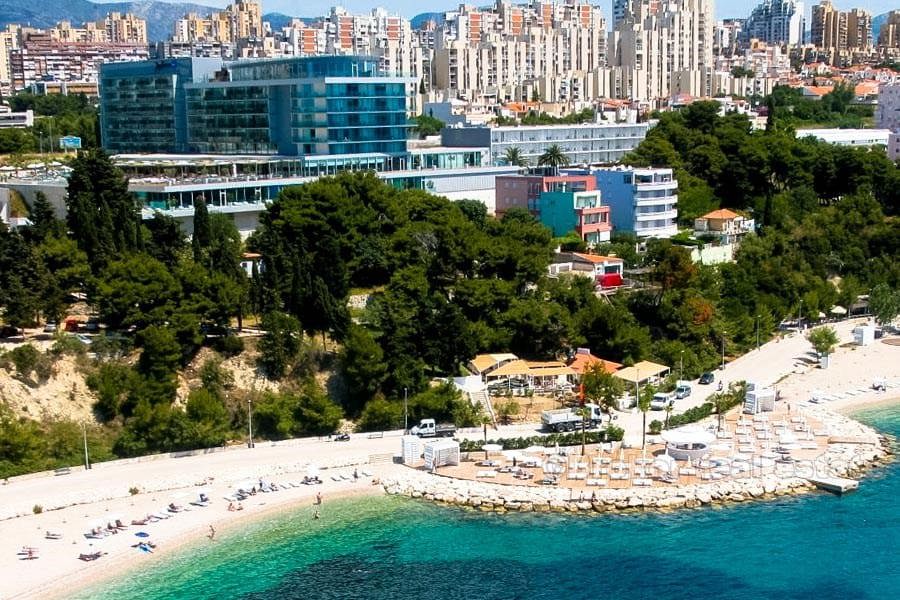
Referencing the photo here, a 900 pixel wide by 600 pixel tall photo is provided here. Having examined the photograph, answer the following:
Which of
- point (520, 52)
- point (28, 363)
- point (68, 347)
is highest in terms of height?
point (520, 52)

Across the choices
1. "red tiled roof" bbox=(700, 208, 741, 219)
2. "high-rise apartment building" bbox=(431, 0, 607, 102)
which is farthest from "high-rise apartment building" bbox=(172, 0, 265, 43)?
"red tiled roof" bbox=(700, 208, 741, 219)

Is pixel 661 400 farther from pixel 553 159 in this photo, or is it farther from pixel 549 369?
pixel 553 159

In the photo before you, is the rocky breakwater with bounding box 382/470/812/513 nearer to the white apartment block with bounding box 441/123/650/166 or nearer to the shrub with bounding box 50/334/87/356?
the shrub with bounding box 50/334/87/356

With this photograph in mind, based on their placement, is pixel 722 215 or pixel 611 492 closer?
pixel 611 492

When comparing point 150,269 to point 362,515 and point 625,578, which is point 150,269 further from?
point 625,578

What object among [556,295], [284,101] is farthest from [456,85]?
[556,295]

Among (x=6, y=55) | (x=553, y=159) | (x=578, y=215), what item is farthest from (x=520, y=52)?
(x=578, y=215)

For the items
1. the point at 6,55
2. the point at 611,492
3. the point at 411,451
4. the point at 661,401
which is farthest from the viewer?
the point at 6,55
